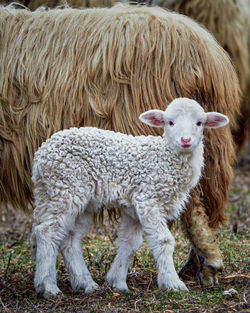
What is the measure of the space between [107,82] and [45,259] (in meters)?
1.21

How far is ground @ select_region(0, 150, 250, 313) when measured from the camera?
3910 millimetres

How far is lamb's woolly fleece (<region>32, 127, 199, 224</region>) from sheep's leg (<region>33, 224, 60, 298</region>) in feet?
0.33

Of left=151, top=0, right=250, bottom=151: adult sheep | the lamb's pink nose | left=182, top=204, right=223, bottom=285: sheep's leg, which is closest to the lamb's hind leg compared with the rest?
left=182, top=204, right=223, bottom=285: sheep's leg

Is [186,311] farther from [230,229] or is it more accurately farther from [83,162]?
[230,229]

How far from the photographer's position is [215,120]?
4219 mm

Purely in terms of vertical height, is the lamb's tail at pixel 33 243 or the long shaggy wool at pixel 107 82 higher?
the long shaggy wool at pixel 107 82

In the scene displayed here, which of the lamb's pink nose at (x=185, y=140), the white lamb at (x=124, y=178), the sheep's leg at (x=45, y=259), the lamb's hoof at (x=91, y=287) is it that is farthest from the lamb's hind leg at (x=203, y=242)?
the sheep's leg at (x=45, y=259)

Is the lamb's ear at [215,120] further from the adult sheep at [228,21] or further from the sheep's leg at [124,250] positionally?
the adult sheep at [228,21]

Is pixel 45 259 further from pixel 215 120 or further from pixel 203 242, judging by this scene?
pixel 215 120

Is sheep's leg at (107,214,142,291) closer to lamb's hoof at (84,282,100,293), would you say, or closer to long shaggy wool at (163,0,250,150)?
lamb's hoof at (84,282,100,293)

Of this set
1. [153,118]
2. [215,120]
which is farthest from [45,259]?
[215,120]

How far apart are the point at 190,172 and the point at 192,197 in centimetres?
52

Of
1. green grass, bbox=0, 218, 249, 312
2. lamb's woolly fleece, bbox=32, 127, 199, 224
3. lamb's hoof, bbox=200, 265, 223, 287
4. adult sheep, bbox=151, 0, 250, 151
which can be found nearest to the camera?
green grass, bbox=0, 218, 249, 312

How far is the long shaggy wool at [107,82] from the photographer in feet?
15.6
